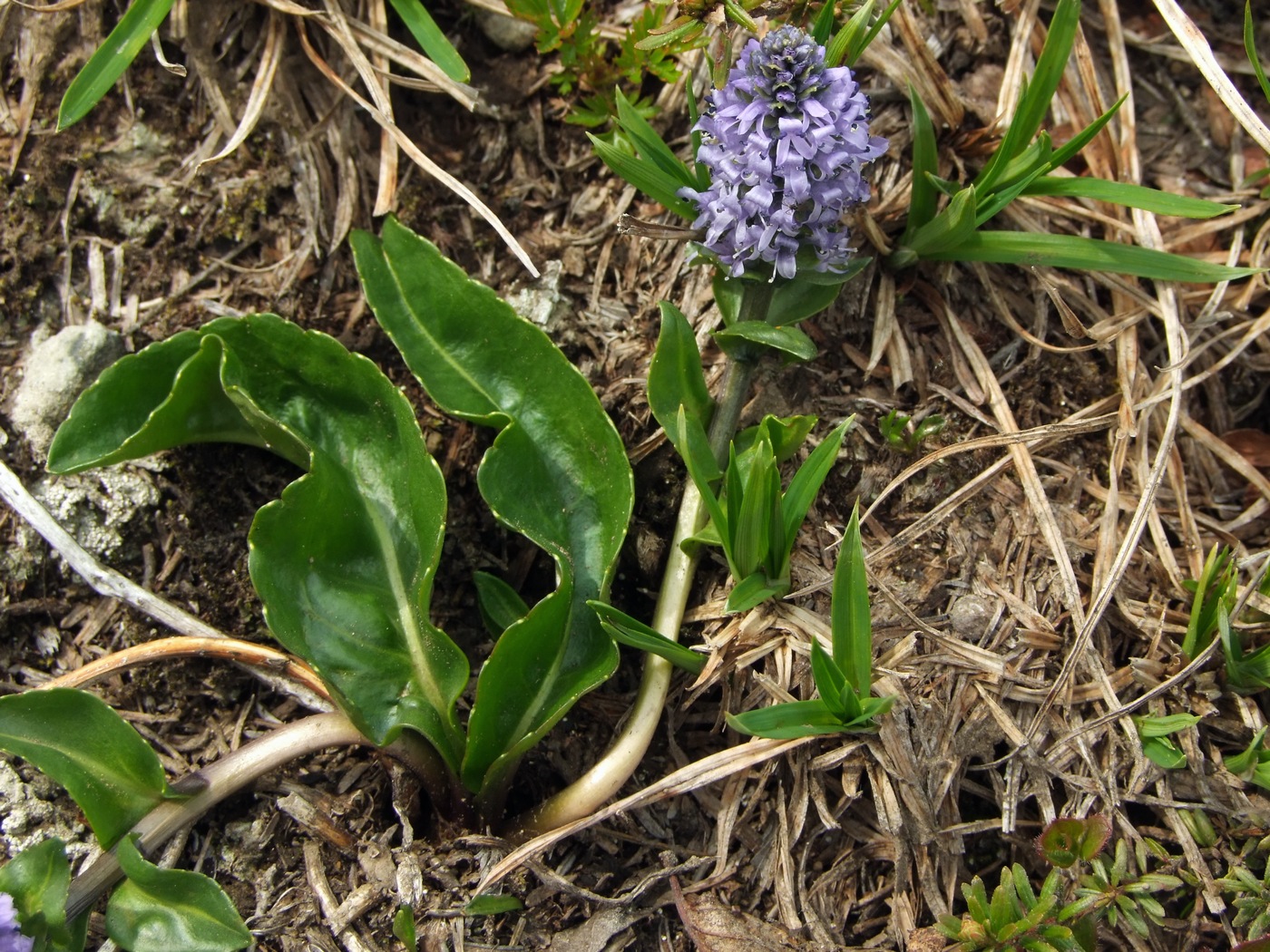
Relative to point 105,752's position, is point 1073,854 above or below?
below

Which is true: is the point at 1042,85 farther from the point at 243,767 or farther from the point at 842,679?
A: the point at 243,767

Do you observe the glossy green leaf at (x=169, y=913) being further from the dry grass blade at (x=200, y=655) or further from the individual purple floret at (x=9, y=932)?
the dry grass blade at (x=200, y=655)

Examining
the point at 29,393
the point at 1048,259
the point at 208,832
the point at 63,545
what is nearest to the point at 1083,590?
the point at 1048,259

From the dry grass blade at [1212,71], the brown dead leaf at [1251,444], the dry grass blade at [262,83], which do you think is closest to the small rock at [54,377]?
the dry grass blade at [262,83]

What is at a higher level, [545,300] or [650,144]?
[650,144]

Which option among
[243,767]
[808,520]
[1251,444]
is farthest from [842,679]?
[1251,444]

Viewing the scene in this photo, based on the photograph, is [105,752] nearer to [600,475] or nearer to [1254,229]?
→ [600,475]
